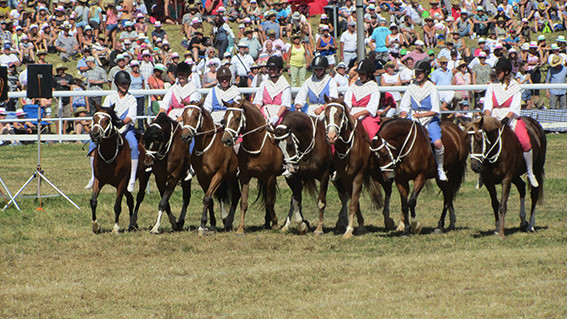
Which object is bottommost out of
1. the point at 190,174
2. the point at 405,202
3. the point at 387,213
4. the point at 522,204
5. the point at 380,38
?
the point at 387,213

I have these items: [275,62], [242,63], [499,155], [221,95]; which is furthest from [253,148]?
[242,63]

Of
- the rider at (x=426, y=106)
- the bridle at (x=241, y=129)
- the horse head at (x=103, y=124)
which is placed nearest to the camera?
the bridle at (x=241, y=129)

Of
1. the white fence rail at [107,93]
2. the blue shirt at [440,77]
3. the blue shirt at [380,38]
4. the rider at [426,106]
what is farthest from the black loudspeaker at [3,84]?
the blue shirt at [380,38]

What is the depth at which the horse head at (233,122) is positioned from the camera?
1305cm

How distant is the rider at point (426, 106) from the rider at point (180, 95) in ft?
11.4

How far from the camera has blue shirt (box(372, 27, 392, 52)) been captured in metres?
27.0

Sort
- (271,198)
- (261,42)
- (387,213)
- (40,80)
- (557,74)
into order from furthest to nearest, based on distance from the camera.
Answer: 1. (261,42)
2. (557,74)
3. (40,80)
4. (387,213)
5. (271,198)

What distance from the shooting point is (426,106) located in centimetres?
1413

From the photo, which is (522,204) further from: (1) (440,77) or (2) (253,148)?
(1) (440,77)

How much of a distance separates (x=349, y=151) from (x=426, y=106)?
5.08ft

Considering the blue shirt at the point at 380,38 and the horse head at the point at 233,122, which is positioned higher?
the blue shirt at the point at 380,38

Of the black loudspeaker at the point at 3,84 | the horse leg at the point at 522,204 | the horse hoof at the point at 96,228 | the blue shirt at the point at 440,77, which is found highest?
the black loudspeaker at the point at 3,84

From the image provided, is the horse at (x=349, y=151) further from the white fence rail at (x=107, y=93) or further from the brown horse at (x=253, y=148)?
the white fence rail at (x=107, y=93)

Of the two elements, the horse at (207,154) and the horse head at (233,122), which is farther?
the horse at (207,154)
